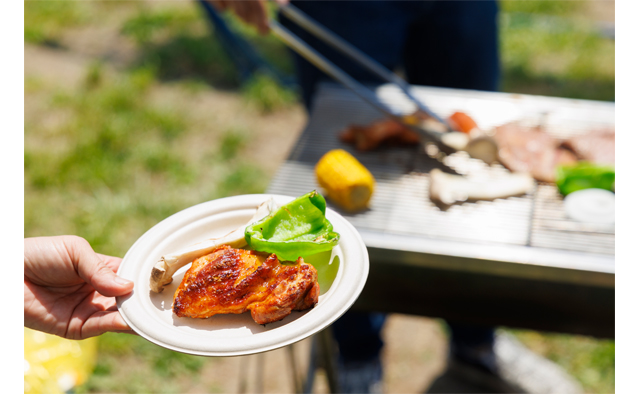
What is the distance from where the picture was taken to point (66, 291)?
151 centimetres

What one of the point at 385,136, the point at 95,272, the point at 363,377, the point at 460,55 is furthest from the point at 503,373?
the point at 95,272

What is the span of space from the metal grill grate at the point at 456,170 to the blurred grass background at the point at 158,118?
4.06 feet

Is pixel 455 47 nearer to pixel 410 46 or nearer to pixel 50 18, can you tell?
Answer: pixel 410 46

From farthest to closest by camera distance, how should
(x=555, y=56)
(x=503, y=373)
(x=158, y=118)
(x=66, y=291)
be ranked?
(x=555, y=56) → (x=158, y=118) → (x=503, y=373) → (x=66, y=291)

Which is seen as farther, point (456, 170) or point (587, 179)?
point (456, 170)

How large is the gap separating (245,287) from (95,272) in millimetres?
369

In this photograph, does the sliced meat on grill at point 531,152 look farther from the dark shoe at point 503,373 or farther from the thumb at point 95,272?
the thumb at point 95,272

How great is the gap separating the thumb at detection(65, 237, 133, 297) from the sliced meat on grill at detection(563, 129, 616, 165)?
1.88 meters

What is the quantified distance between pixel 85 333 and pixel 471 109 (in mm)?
1938

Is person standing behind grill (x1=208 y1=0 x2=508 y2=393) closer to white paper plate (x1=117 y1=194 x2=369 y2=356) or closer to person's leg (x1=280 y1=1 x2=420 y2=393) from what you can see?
person's leg (x1=280 y1=1 x2=420 y2=393)

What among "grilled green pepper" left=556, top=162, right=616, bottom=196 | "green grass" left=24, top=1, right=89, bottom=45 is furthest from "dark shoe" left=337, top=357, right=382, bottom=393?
"green grass" left=24, top=1, right=89, bottom=45

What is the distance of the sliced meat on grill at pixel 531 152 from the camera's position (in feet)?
6.99

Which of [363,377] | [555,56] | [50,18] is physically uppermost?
[50,18]

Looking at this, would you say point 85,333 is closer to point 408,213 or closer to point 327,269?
point 327,269
